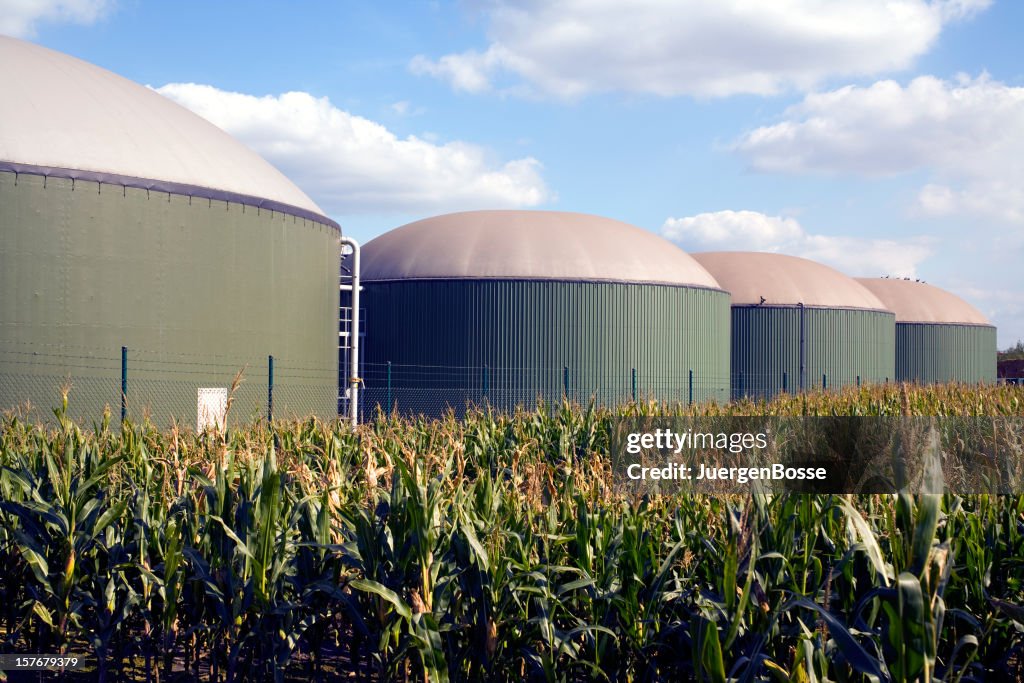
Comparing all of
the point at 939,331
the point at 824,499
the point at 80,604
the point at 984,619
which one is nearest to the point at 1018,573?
the point at 984,619

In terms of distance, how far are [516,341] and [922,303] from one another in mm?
27735

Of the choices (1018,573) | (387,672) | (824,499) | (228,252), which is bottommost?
(387,672)

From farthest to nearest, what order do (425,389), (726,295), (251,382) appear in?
(726,295), (425,389), (251,382)

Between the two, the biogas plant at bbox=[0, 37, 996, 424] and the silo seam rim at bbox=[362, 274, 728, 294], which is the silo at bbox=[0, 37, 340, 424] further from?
the silo seam rim at bbox=[362, 274, 728, 294]

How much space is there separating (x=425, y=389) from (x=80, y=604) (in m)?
20.6

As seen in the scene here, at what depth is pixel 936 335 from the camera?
4472cm

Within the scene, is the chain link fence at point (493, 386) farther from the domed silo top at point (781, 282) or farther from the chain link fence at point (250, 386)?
the domed silo top at point (781, 282)

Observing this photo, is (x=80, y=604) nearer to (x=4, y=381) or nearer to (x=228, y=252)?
(x=4, y=381)

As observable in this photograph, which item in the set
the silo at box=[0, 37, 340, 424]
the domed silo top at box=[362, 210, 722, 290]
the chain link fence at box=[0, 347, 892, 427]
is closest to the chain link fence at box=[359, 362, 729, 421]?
the chain link fence at box=[0, 347, 892, 427]

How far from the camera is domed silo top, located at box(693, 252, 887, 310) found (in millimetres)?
36438

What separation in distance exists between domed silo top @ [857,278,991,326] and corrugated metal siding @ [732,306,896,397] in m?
8.59

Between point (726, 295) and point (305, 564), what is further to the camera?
point (726, 295)

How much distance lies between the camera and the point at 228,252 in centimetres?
1750

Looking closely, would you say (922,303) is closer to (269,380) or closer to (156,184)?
(269,380)
